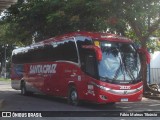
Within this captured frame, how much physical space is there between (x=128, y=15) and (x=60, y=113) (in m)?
13.8

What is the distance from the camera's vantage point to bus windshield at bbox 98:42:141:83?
16.9m

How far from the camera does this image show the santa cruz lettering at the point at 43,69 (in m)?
21.4

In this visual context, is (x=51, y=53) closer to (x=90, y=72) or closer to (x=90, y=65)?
(x=90, y=65)

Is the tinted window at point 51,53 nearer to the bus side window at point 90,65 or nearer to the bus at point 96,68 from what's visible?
the bus at point 96,68

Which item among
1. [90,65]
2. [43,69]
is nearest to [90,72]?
[90,65]

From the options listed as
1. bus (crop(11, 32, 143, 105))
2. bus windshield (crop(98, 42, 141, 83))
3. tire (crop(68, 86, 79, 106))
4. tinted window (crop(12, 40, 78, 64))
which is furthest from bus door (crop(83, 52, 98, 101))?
tire (crop(68, 86, 79, 106))

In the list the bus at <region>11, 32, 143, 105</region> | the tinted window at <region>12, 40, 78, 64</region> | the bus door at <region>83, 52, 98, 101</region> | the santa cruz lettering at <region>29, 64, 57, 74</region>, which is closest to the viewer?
the bus at <region>11, 32, 143, 105</region>

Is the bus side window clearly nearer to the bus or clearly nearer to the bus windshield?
the bus

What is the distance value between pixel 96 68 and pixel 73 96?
8.60ft

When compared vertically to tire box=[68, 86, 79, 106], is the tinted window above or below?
above

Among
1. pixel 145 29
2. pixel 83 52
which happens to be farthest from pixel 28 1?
pixel 83 52

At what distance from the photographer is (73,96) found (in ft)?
62.0

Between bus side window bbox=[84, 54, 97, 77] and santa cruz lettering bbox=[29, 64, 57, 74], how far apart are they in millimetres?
3841

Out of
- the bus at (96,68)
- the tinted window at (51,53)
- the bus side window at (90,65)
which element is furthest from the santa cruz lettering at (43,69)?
the bus side window at (90,65)
